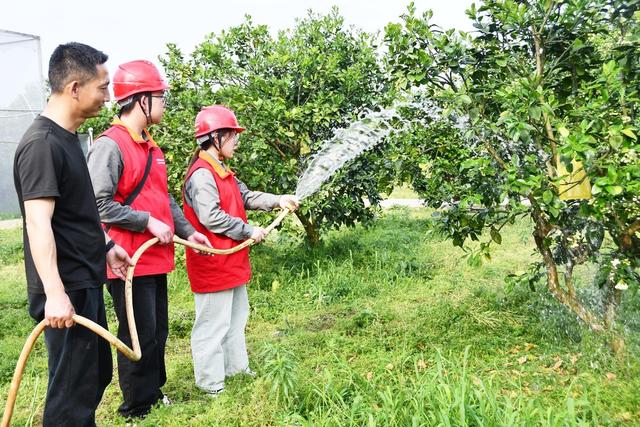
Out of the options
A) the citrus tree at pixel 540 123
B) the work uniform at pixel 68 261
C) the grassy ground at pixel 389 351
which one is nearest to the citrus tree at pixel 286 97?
the grassy ground at pixel 389 351

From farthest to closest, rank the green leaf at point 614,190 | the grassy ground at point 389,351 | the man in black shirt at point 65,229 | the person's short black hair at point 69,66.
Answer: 1. the grassy ground at point 389,351
2. the green leaf at point 614,190
3. the person's short black hair at point 69,66
4. the man in black shirt at point 65,229

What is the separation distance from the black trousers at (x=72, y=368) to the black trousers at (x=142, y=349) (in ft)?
1.67

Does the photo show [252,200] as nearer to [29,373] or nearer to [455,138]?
[455,138]

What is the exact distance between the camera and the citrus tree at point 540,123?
286 cm

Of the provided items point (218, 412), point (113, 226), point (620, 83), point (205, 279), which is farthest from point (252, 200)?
point (620, 83)

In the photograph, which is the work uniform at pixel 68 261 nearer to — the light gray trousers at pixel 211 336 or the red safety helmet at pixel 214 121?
the light gray trousers at pixel 211 336

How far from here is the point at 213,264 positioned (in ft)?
11.2

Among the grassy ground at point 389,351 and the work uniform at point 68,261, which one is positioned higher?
the work uniform at point 68,261

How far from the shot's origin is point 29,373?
3.98 m

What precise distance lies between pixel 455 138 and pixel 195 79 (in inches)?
129

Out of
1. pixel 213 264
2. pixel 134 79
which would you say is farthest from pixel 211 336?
pixel 134 79

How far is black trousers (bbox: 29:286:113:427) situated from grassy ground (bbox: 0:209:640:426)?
0.63m

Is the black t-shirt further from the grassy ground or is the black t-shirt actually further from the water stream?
the water stream

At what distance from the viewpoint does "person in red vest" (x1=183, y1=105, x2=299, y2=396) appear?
3410 millimetres
